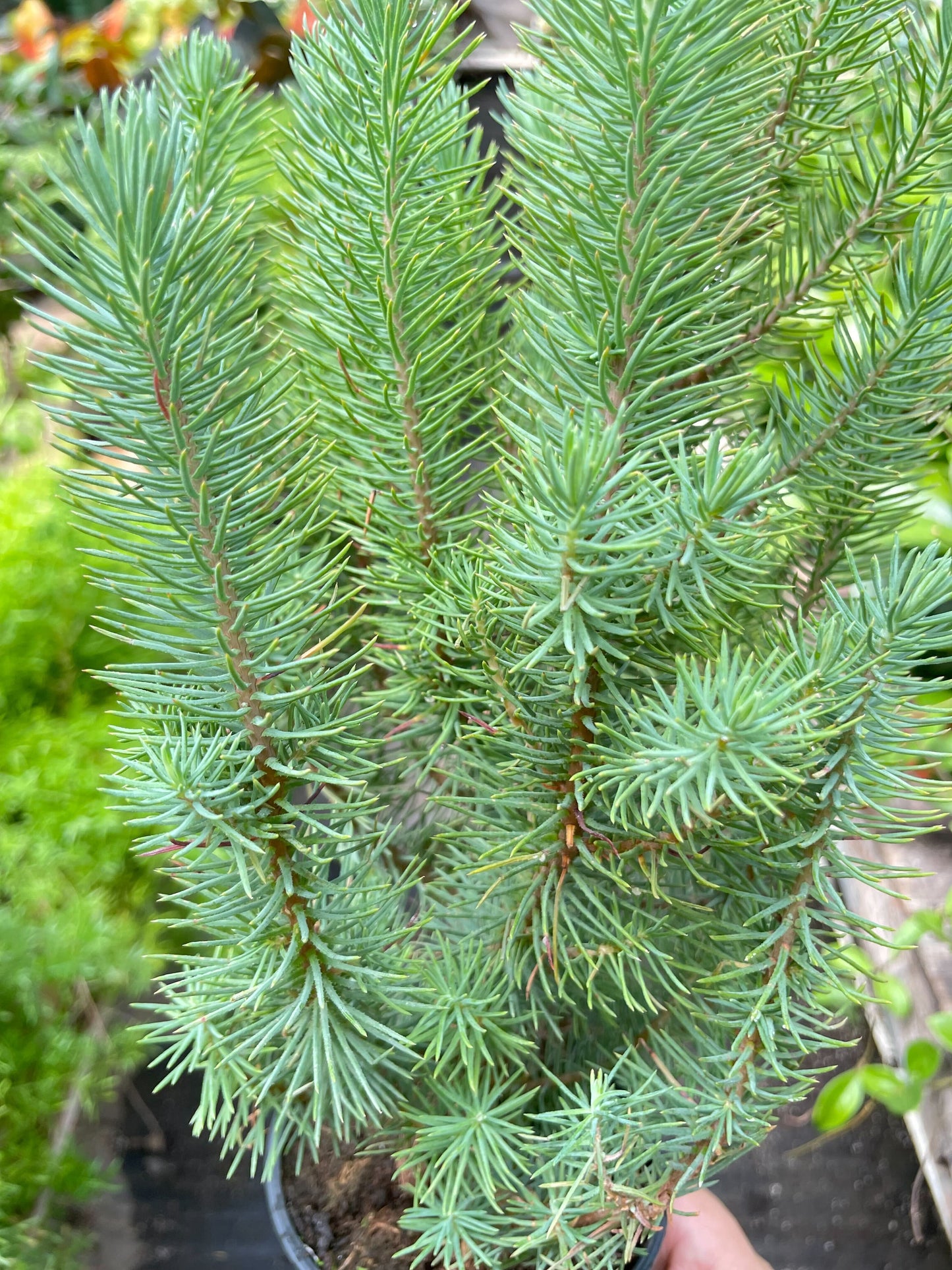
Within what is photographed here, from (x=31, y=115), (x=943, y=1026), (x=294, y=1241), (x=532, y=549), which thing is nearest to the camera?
(x=532, y=549)

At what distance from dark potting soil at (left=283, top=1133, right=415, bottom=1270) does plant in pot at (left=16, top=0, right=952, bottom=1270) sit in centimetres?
6

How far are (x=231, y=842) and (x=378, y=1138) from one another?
Answer: 22 cm

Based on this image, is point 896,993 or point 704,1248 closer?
point 704,1248

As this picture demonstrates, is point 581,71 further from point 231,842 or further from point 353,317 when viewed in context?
point 231,842

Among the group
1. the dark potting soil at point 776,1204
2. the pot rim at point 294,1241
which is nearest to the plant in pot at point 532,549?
the pot rim at point 294,1241

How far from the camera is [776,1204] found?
73 cm

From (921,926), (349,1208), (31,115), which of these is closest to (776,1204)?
(921,926)

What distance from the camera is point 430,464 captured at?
1.07ft

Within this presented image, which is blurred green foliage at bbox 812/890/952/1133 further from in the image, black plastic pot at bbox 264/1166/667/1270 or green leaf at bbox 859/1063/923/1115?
black plastic pot at bbox 264/1166/667/1270

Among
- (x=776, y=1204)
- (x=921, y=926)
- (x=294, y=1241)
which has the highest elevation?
(x=921, y=926)

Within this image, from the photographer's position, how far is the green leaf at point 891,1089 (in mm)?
623

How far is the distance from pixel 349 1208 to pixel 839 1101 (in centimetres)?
36

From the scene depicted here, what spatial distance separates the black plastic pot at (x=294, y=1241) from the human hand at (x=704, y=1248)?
0.07 m

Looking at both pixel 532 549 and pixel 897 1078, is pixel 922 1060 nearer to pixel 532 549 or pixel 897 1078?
pixel 897 1078
